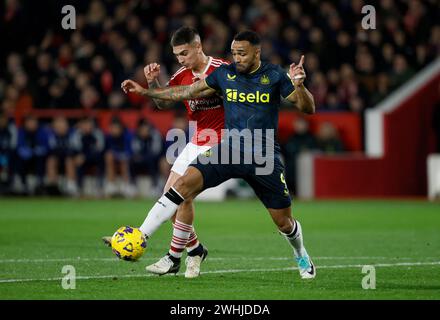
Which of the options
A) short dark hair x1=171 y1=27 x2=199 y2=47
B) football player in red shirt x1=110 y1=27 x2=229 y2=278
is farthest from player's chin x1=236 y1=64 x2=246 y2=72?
short dark hair x1=171 y1=27 x2=199 y2=47

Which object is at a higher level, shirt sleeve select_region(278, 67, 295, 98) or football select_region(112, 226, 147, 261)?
shirt sleeve select_region(278, 67, 295, 98)

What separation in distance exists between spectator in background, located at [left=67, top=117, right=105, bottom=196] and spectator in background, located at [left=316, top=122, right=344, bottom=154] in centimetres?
502

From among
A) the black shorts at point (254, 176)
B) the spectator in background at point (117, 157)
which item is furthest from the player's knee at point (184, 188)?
the spectator in background at point (117, 157)

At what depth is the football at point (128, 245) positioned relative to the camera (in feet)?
30.5

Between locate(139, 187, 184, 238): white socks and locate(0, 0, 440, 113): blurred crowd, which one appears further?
locate(0, 0, 440, 113): blurred crowd

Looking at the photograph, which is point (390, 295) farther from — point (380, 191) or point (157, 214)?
point (380, 191)

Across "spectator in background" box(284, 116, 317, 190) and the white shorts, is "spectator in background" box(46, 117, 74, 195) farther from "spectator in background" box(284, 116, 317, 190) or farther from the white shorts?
the white shorts

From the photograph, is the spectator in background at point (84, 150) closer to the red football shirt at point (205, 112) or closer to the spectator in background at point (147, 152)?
the spectator in background at point (147, 152)

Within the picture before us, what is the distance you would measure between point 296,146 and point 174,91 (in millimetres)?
13890

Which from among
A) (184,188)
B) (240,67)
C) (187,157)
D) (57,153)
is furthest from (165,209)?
(57,153)

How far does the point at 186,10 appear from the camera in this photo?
1030 inches

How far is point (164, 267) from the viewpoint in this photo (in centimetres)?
986

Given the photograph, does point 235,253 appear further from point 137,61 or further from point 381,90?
point 381,90

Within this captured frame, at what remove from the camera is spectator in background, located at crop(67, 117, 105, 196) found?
23.4 meters
